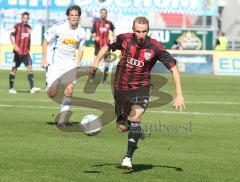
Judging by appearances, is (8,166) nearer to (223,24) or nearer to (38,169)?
(38,169)

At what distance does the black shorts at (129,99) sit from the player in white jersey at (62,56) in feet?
15.8

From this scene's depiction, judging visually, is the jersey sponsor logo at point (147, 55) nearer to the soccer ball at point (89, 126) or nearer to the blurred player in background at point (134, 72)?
the blurred player in background at point (134, 72)

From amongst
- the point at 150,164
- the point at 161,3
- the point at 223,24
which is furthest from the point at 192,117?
the point at 223,24

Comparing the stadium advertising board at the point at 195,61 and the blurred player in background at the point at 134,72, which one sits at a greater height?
the blurred player in background at the point at 134,72

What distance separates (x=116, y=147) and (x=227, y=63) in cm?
2516

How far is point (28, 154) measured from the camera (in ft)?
39.8

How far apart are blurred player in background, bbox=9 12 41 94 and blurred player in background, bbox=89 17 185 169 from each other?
13.3m

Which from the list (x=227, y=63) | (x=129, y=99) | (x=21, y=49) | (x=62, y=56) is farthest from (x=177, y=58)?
(x=129, y=99)

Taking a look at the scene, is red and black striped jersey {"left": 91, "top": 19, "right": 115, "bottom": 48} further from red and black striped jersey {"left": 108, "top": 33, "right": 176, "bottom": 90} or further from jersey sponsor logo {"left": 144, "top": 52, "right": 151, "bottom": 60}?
jersey sponsor logo {"left": 144, "top": 52, "right": 151, "bottom": 60}

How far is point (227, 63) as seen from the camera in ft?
124

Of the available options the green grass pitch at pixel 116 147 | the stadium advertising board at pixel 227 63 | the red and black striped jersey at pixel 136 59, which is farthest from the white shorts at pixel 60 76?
the stadium advertising board at pixel 227 63

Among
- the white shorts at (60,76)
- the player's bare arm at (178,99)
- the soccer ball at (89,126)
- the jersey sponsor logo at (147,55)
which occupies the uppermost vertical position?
the jersey sponsor logo at (147,55)

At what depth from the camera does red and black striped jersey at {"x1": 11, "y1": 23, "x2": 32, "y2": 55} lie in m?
26.0

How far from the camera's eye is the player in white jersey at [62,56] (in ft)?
54.1
